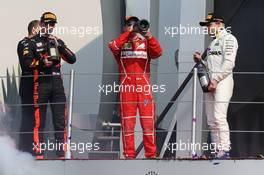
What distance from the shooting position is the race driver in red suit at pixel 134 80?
6441 millimetres

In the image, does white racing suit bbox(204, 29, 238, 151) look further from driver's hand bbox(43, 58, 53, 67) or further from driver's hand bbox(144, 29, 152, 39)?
driver's hand bbox(43, 58, 53, 67)

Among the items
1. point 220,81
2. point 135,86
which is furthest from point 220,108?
point 135,86

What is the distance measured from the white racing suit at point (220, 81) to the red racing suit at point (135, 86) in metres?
0.37

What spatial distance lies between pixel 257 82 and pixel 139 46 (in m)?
2.22

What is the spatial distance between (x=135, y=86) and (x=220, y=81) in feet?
1.81

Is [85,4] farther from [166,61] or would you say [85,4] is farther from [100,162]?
[100,162]

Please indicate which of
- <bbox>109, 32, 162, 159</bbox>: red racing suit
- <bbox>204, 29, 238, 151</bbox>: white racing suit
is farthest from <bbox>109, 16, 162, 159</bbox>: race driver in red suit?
<bbox>204, 29, 238, 151</bbox>: white racing suit

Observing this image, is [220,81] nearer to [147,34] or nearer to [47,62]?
[147,34]

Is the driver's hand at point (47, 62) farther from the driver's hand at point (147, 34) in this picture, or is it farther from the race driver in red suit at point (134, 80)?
the driver's hand at point (147, 34)

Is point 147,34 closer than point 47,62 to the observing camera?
Yes

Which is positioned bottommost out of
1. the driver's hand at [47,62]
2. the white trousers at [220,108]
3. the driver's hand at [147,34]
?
the white trousers at [220,108]

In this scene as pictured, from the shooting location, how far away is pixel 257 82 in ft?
28.0

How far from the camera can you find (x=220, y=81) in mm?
6484

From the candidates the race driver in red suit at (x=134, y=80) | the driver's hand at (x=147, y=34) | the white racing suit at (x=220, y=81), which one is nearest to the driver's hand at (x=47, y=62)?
the race driver in red suit at (x=134, y=80)
